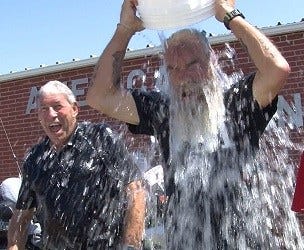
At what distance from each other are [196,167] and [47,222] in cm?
125

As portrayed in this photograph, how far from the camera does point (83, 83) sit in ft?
33.3

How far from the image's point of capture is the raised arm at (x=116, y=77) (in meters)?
3.21

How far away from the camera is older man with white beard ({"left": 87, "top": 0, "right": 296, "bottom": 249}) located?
2.85 metres

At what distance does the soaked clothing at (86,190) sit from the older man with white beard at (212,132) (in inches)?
25.4

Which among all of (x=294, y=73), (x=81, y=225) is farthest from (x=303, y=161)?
(x=294, y=73)

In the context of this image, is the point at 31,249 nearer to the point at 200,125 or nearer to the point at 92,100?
the point at 92,100

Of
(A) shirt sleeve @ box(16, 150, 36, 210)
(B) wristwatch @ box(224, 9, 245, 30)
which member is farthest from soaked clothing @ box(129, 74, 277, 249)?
(A) shirt sleeve @ box(16, 150, 36, 210)

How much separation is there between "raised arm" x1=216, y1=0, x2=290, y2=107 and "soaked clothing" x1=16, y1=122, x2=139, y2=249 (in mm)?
1112

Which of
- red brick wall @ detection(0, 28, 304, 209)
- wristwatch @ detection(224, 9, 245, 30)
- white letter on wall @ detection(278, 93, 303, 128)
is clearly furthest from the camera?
red brick wall @ detection(0, 28, 304, 209)

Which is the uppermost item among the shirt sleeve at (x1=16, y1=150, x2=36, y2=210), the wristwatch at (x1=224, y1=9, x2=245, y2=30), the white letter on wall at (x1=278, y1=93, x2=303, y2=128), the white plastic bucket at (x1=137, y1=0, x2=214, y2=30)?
the white letter on wall at (x1=278, y1=93, x2=303, y2=128)

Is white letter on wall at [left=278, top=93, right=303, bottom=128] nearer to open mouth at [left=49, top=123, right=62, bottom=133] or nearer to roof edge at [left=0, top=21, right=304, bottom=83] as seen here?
roof edge at [left=0, top=21, right=304, bottom=83]

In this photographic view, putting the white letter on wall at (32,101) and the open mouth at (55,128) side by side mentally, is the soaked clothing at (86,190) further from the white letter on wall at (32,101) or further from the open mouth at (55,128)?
the white letter on wall at (32,101)

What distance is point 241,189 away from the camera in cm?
288

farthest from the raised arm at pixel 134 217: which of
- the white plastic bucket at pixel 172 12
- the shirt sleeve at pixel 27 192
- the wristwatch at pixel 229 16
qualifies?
the wristwatch at pixel 229 16
